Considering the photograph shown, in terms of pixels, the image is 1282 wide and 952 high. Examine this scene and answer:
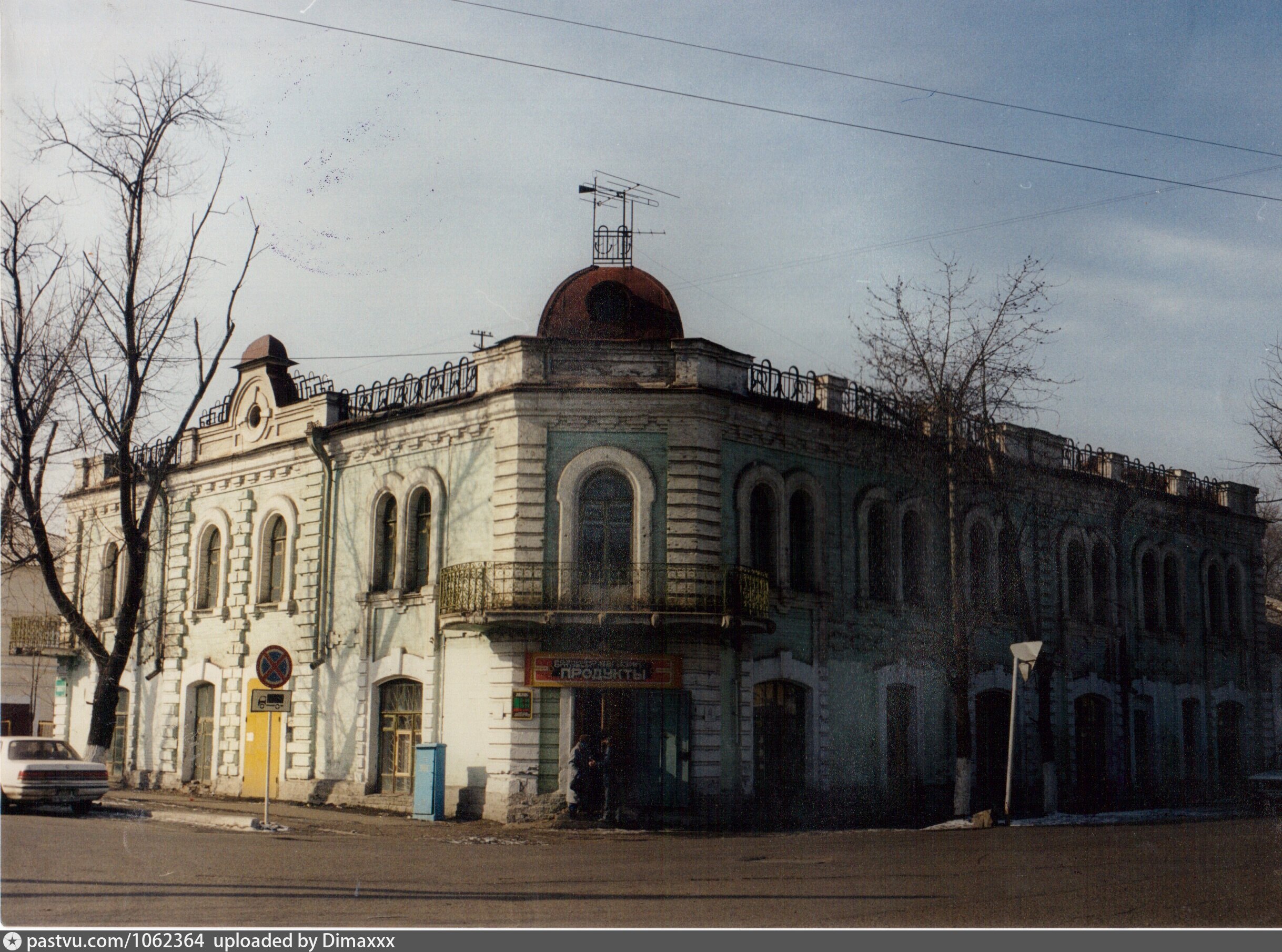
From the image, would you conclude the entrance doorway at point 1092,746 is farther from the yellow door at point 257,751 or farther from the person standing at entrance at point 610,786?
the yellow door at point 257,751

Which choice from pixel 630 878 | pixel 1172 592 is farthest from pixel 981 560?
pixel 630 878

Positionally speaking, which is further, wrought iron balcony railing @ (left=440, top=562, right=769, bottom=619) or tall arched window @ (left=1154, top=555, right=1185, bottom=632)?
tall arched window @ (left=1154, top=555, right=1185, bottom=632)

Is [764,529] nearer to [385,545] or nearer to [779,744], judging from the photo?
[779,744]

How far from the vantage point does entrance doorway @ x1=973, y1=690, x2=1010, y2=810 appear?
82.9 feet

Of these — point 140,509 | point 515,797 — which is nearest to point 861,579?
point 515,797

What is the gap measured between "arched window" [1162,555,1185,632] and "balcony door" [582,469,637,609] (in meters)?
16.4

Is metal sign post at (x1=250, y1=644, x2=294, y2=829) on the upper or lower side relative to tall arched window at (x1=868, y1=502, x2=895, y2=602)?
lower

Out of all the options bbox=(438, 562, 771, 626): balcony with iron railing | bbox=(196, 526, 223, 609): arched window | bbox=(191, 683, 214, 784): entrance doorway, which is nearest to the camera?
bbox=(438, 562, 771, 626): balcony with iron railing

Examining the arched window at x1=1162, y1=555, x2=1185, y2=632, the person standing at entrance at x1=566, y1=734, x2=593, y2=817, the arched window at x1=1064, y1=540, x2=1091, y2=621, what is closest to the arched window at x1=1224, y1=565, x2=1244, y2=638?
the arched window at x1=1162, y1=555, x2=1185, y2=632

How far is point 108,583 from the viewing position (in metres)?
31.3

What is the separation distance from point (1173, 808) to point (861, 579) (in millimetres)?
8142

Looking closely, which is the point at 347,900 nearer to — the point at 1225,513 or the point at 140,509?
the point at 140,509

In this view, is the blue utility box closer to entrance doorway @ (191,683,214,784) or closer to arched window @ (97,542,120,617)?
entrance doorway @ (191,683,214,784)

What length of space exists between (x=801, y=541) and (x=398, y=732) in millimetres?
7845
